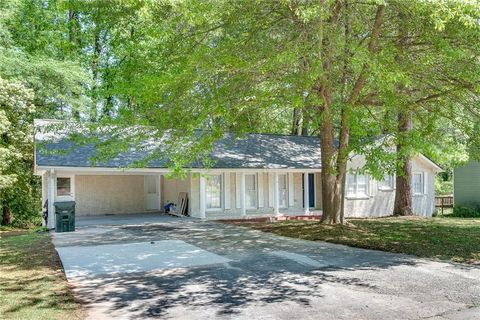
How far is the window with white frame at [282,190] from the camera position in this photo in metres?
21.8

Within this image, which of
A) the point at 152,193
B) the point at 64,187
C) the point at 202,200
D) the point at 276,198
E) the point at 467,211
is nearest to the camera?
the point at 64,187

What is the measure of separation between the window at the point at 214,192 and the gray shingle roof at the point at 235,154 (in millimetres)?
1042

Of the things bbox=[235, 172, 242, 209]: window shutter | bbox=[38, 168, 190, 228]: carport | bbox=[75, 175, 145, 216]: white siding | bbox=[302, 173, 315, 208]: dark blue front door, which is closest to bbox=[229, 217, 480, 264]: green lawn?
bbox=[235, 172, 242, 209]: window shutter

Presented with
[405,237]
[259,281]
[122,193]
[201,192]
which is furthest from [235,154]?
[259,281]

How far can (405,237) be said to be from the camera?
1342 centimetres

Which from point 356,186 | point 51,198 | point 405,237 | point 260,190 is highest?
point 356,186

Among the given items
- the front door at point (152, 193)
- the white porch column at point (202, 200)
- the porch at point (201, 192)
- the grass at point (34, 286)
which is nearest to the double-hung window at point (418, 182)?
the porch at point (201, 192)

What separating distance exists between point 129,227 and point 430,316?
1301 centimetres

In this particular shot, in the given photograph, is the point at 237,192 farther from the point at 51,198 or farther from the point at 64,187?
the point at 51,198

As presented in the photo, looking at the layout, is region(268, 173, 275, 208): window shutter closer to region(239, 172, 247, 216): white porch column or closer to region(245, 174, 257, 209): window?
region(245, 174, 257, 209): window

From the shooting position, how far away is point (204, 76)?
11.2m

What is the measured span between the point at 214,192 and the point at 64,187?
6.41 m

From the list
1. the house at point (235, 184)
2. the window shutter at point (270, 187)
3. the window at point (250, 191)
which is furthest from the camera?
the window shutter at point (270, 187)

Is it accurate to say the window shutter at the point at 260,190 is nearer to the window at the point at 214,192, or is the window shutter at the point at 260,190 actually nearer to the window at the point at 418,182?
the window at the point at 214,192
